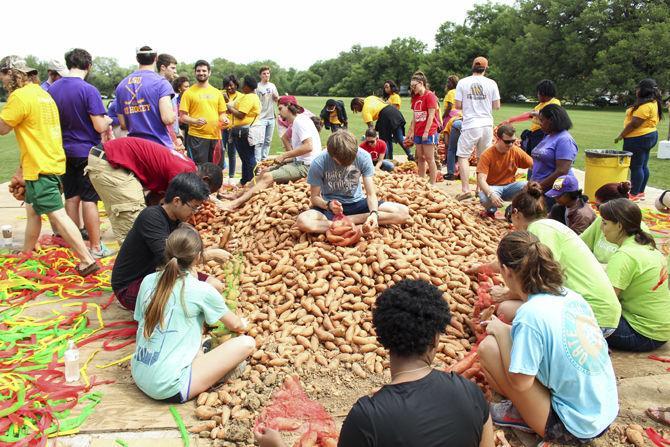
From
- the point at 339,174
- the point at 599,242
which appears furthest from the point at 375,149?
the point at 599,242

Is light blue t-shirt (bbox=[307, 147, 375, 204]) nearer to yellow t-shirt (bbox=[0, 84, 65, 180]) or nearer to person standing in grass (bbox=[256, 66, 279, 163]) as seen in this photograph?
yellow t-shirt (bbox=[0, 84, 65, 180])

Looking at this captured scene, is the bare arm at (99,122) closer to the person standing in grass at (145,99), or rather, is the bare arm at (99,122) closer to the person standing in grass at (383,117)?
the person standing in grass at (145,99)

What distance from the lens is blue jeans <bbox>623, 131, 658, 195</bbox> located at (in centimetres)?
758

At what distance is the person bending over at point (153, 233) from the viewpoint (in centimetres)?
384

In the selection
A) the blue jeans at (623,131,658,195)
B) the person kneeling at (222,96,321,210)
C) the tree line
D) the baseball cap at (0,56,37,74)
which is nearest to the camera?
the baseball cap at (0,56,37,74)

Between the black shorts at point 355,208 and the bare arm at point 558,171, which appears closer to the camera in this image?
the black shorts at point 355,208

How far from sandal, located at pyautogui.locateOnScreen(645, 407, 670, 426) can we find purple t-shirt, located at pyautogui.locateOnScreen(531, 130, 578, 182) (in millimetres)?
3098

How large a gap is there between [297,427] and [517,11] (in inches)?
2376

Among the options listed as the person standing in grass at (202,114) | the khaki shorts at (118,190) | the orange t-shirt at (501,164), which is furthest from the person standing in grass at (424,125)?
the khaki shorts at (118,190)

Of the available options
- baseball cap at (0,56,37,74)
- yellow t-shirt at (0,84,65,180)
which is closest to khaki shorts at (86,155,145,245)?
yellow t-shirt at (0,84,65,180)

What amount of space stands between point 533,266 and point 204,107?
19.0ft

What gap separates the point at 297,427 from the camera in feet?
9.75

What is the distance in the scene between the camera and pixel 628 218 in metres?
3.49

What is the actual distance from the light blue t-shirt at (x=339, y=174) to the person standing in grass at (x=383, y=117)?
500 centimetres
